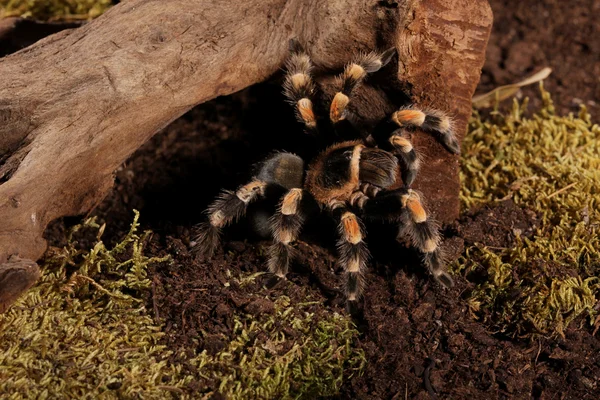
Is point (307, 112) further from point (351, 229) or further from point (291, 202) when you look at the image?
point (351, 229)

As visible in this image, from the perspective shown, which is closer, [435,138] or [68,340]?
[68,340]

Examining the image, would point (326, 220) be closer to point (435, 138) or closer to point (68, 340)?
point (435, 138)

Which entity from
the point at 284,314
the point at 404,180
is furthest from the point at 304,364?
the point at 404,180

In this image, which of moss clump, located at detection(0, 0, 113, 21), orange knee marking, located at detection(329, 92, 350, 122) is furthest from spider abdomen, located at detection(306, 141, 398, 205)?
moss clump, located at detection(0, 0, 113, 21)

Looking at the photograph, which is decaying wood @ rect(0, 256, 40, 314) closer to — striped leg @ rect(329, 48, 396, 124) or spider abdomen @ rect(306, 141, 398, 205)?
spider abdomen @ rect(306, 141, 398, 205)

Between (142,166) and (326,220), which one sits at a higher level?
(142,166)

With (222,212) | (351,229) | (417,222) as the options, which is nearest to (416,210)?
(417,222)
